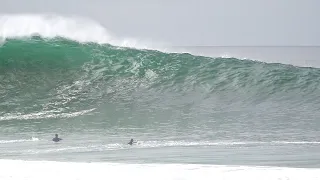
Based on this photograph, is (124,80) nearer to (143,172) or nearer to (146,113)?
(146,113)

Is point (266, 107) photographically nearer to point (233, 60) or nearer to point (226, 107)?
point (226, 107)

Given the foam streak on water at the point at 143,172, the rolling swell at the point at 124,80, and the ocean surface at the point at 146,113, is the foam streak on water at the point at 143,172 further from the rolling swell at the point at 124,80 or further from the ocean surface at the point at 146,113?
the rolling swell at the point at 124,80

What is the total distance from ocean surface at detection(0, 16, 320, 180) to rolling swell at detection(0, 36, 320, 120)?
4 centimetres

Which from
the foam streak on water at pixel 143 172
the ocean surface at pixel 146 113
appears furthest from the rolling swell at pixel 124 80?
the foam streak on water at pixel 143 172

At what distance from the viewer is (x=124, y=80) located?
68.4 feet

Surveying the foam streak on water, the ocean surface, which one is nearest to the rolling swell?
the ocean surface

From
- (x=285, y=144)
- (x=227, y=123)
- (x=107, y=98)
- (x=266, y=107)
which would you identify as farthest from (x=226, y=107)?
(x=285, y=144)

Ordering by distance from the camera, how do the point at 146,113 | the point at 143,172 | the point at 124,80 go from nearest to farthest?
the point at 143,172 < the point at 146,113 < the point at 124,80

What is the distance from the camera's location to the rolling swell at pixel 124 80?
18.2m

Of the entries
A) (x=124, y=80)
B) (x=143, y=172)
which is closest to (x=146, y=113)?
(x=124, y=80)

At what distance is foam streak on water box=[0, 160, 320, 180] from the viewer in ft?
24.6

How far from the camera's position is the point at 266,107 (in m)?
17.5

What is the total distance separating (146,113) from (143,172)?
8.92m

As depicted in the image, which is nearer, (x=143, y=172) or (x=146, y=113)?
(x=143, y=172)
